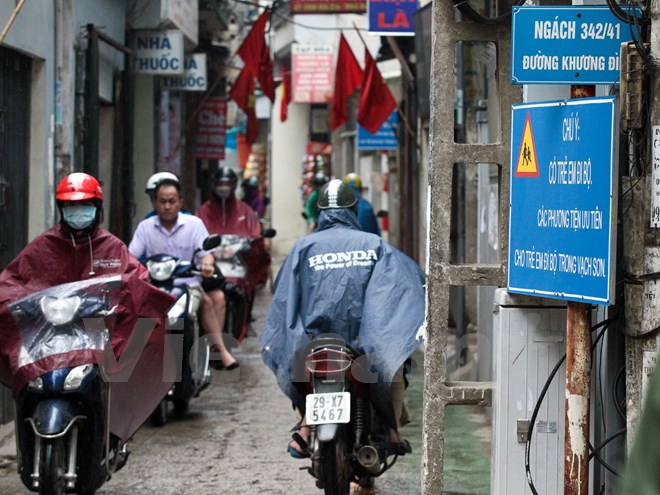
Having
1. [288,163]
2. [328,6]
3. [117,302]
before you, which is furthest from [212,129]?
[288,163]

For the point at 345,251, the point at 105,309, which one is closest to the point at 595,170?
the point at 345,251

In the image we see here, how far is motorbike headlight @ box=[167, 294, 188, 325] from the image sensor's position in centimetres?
904

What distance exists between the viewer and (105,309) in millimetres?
6258

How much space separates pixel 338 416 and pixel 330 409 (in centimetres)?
5

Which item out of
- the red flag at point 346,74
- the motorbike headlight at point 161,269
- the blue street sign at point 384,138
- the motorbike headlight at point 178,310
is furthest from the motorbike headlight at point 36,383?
the blue street sign at point 384,138

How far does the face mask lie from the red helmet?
6274 mm

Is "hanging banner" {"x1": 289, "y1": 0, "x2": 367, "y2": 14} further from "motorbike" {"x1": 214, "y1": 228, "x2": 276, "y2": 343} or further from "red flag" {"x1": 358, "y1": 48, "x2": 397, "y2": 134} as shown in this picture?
"motorbike" {"x1": 214, "y1": 228, "x2": 276, "y2": 343}

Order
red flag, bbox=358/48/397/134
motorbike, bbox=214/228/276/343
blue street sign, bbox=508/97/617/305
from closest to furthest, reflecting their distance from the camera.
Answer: blue street sign, bbox=508/97/617/305
motorbike, bbox=214/228/276/343
red flag, bbox=358/48/397/134

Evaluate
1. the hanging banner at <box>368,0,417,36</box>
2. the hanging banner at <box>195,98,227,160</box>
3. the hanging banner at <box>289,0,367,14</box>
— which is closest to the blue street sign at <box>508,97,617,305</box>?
the hanging banner at <box>368,0,417,36</box>

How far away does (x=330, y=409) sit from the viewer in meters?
6.07

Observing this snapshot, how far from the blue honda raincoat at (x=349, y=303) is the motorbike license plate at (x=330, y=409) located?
1.05 ft

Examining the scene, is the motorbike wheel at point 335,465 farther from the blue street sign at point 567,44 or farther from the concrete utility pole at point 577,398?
the blue street sign at point 567,44

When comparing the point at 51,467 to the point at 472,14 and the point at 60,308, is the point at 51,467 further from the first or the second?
the point at 472,14

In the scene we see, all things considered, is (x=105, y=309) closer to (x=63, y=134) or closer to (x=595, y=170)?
(x=595, y=170)
